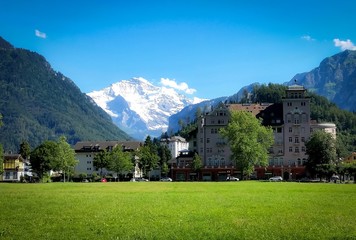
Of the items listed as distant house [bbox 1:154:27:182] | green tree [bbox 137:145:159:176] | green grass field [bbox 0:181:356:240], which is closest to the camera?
green grass field [bbox 0:181:356:240]

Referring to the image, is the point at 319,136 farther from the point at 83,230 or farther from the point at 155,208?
the point at 83,230

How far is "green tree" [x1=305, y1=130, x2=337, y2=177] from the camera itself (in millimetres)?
106944

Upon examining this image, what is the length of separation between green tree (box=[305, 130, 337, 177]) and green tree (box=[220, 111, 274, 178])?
12.3 m

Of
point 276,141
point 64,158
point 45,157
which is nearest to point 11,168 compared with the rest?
point 45,157

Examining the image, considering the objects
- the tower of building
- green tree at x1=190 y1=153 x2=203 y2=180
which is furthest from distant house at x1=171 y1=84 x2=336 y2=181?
green tree at x1=190 y1=153 x2=203 y2=180

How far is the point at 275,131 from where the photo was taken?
144500 millimetres

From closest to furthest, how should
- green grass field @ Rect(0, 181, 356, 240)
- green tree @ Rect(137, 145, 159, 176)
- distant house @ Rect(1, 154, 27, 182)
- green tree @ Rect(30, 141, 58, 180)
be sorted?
green grass field @ Rect(0, 181, 356, 240) → green tree @ Rect(30, 141, 58, 180) → green tree @ Rect(137, 145, 159, 176) → distant house @ Rect(1, 154, 27, 182)

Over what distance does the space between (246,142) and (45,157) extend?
184ft

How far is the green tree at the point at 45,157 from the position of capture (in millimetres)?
124588

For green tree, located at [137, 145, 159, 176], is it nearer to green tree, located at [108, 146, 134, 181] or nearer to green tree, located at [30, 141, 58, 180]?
green tree, located at [108, 146, 134, 181]

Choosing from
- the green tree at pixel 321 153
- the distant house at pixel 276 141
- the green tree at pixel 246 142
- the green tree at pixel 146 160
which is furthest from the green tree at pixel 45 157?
the green tree at pixel 321 153

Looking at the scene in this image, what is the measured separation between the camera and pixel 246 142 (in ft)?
360

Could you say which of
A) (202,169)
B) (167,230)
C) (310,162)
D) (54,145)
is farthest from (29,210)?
(202,169)

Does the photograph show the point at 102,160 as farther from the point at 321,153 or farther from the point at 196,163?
the point at 321,153
